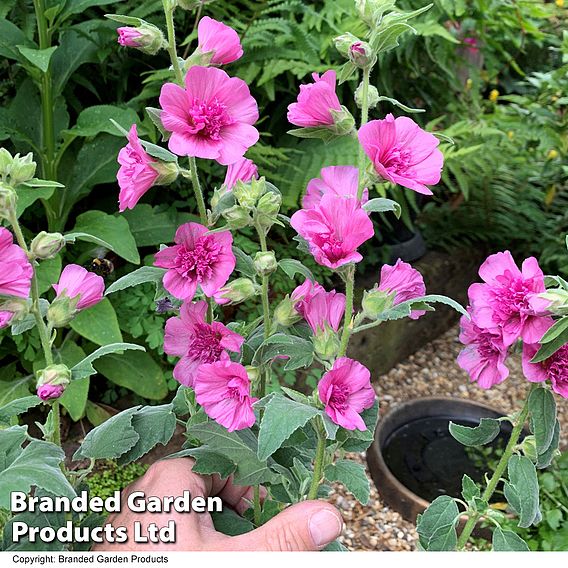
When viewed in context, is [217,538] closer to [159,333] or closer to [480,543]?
[159,333]

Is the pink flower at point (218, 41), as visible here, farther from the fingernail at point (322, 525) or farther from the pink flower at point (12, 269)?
the fingernail at point (322, 525)

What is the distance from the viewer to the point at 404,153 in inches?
27.2

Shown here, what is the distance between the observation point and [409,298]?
0.74m

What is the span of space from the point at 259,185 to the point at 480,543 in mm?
1324

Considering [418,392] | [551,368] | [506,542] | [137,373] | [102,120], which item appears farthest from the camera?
[418,392]

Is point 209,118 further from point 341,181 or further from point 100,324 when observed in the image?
point 100,324

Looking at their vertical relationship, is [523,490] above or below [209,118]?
below

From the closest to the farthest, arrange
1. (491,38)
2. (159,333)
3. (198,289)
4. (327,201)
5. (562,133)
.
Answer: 1. (327,201)
2. (198,289)
3. (159,333)
4. (562,133)
5. (491,38)

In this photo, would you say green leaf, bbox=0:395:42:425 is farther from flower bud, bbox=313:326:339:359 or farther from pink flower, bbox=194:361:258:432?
flower bud, bbox=313:326:339:359

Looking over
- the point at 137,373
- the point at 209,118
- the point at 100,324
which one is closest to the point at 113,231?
the point at 100,324

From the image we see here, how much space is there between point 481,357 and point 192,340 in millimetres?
316

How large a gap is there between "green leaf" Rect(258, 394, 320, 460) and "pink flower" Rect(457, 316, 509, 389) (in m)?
0.23

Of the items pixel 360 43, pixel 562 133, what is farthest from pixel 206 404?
pixel 562 133

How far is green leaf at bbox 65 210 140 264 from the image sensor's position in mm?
1569
